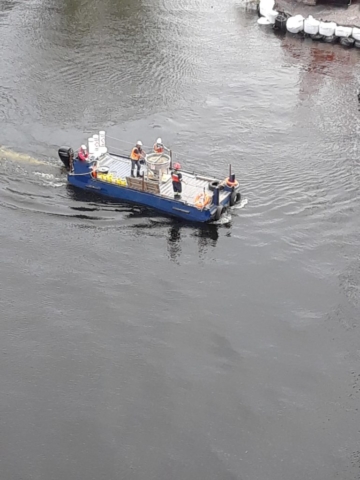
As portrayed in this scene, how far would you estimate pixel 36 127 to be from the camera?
43.8m

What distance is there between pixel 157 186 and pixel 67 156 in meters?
6.72

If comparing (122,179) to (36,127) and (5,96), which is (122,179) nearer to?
(36,127)

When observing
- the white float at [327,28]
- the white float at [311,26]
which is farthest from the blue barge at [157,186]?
the white float at [311,26]

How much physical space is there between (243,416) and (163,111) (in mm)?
28506

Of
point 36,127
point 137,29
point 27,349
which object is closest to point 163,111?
point 36,127

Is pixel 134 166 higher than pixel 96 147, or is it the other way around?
pixel 96 147

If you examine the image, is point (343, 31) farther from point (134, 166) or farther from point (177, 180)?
point (177, 180)

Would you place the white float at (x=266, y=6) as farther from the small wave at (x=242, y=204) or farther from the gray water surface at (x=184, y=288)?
the small wave at (x=242, y=204)

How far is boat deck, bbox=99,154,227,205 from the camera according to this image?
34031 mm

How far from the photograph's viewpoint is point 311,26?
58625mm

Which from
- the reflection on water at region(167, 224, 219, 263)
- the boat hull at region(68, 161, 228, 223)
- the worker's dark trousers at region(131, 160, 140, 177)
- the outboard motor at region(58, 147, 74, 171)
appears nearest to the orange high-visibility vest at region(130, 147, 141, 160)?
the worker's dark trousers at region(131, 160, 140, 177)

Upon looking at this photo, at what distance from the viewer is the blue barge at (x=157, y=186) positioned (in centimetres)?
3312

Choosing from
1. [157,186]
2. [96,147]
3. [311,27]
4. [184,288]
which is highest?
[311,27]

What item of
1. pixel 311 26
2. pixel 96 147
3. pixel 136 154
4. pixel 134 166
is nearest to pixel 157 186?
pixel 134 166
